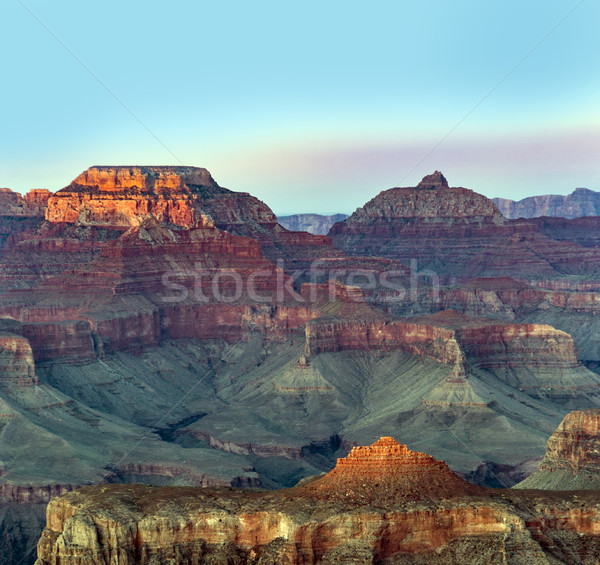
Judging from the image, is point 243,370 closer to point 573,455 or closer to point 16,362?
point 16,362

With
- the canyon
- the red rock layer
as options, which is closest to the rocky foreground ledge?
the red rock layer

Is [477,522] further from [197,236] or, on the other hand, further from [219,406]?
[197,236]

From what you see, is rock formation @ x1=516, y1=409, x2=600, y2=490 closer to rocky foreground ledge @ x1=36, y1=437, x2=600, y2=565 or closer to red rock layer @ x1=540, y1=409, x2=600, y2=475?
red rock layer @ x1=540, y1=409, x2=600, y2=475

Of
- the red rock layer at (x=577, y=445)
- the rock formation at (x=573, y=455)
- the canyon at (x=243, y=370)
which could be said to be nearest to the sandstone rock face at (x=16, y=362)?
the canyon at (x=243, y=370)

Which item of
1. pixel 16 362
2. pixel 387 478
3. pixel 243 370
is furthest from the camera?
pixel 243 370

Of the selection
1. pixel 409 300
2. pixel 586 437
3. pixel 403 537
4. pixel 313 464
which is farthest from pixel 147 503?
pixel 409 300

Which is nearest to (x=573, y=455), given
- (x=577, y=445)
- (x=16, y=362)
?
(x=577, y=445)
